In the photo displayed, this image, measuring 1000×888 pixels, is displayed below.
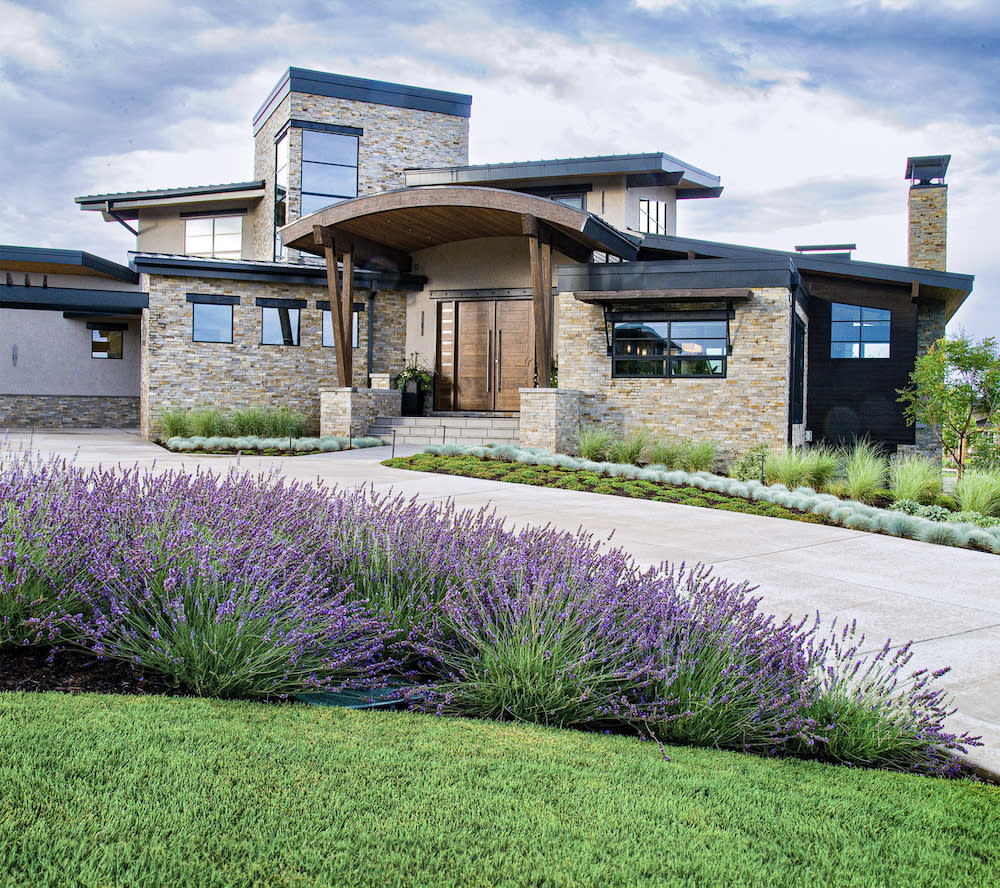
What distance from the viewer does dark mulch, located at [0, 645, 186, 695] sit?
10.6 feet

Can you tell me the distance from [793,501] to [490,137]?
1824 cm

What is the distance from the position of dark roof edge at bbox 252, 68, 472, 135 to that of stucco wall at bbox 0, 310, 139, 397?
852cm

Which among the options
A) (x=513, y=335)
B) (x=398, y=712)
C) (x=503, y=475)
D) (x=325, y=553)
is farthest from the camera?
(x=513, y=335)

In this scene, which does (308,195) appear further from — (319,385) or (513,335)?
(513,335)

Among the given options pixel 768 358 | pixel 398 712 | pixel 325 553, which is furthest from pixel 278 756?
pixel 768 358

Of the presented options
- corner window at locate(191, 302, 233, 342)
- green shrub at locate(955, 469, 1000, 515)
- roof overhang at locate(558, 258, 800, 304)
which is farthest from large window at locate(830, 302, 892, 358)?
corner window at locate(191, 302, 233, 342)

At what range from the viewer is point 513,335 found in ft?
67.4

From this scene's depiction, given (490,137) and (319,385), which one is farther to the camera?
(490,137)

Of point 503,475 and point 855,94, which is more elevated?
point 855,94

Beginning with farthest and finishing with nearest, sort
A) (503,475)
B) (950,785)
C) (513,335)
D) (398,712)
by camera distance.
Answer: (513,335)
(503,475)
(398,712)
(950,785)

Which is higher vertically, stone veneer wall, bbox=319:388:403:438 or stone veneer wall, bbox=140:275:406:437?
stone veneer wall, bbox=140:275:406:437

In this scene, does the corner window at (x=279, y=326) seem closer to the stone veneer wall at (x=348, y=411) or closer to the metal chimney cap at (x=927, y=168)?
the stone veneer wall at (x=348, y=411)

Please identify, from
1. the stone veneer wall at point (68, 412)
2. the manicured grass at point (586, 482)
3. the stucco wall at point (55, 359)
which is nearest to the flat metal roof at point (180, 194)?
the stucco wall at point (55, 359)

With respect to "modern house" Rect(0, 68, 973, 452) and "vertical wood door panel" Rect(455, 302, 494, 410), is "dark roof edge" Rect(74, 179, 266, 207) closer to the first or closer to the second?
"modern house" Rect(0, 68, 973, 452)
